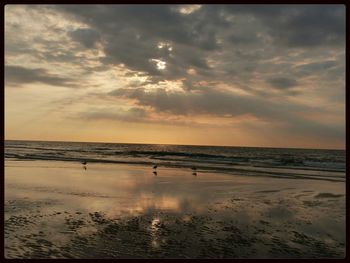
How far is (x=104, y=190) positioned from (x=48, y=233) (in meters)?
8.63

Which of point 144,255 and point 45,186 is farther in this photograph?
point 45,186

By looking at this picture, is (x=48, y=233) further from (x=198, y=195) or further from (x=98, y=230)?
(x=198, y=195)

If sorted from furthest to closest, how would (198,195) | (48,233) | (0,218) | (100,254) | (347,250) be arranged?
1. (198,195)
2. (0,218)
3. (48,233)
4. (347,250)
5. (100,254)

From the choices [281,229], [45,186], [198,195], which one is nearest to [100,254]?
[281,229]

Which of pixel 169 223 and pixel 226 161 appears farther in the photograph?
pixel 226 161

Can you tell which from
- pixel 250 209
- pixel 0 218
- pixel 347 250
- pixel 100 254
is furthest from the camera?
pixel 250 209

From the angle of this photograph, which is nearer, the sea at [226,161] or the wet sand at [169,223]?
the wet sand at [169,223]

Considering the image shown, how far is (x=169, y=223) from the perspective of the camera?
38.2ft

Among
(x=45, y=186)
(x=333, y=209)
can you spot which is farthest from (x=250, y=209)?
(x=45, y=186)

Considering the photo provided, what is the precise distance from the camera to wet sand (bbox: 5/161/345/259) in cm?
900

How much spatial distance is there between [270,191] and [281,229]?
8.71 metres

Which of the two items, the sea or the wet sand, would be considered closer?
Answer: the wet sand

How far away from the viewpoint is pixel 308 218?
1316 centimetres

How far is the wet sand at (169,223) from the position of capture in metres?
9.00
